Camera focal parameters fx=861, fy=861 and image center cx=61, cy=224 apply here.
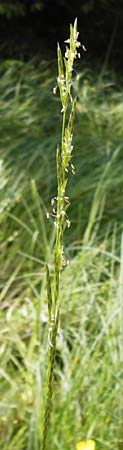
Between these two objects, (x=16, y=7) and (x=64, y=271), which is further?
(x=16, y=7)

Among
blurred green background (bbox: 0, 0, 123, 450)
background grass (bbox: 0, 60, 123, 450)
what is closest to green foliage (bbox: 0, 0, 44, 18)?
blurred green background (bbox: 0, 0, 123, 450)

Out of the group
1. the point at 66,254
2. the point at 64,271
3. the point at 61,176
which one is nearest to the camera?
the point at 61,176

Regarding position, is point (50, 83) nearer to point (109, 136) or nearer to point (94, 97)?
point (94, 97)

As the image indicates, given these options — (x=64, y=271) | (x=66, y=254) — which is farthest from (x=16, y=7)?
(x=64, y=271)

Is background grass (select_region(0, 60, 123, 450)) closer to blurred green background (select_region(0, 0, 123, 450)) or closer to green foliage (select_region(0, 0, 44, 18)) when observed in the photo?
blurred green background (select_region(0, 0, 123, 450))

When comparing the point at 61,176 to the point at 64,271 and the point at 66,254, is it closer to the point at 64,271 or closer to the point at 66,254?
the point at 64,271

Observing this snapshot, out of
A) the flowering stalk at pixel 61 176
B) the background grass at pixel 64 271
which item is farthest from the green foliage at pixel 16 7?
the flowering stalk at pixel 61 176

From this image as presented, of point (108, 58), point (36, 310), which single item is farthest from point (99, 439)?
point (108, 58)
